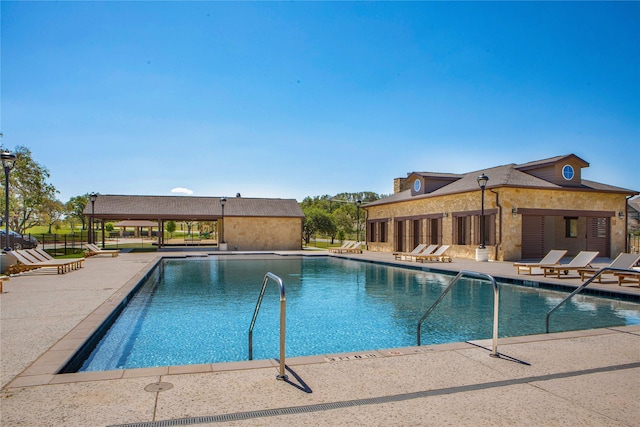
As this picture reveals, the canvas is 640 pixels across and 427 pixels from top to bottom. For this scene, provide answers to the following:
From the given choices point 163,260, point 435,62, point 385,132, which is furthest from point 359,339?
point 385,132

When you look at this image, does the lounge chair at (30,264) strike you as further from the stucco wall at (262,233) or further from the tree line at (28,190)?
the tree line at (28,190)

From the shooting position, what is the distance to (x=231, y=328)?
7551mm

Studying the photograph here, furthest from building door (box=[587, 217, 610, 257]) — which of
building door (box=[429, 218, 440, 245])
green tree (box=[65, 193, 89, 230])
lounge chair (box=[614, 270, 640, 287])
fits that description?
green tree (box=[65, 193, 89, 230])

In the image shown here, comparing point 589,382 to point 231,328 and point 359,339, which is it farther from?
point 231,328

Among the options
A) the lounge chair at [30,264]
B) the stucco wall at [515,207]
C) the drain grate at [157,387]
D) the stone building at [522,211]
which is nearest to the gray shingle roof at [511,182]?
the stone building at [522,211]

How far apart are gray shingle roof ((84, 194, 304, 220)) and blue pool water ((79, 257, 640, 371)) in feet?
55.7

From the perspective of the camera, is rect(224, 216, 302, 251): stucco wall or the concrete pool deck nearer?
the concrete pool deck

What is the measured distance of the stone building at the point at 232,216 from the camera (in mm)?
29844

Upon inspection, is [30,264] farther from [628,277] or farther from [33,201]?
[33,201]

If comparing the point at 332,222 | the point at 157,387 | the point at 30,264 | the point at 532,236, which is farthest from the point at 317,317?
the point at 332,222

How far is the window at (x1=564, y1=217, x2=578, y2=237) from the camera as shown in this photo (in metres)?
24.5

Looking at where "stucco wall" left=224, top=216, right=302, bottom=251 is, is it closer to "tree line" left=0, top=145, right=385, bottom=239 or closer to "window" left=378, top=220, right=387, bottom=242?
"tree line" left=0, top=145, right=385, bottom=239

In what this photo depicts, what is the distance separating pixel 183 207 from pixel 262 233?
5.94 m

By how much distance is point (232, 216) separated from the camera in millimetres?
30297
